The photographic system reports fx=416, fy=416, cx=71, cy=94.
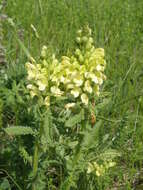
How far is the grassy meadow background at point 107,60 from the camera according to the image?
87.1 inches

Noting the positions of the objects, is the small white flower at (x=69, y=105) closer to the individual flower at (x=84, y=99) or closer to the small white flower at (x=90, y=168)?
the individual flower at (x=84, y=99)

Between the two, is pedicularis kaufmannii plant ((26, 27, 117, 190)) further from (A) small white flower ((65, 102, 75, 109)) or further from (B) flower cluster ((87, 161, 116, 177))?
(B) flower cluster ((87, 161, 116, 177))

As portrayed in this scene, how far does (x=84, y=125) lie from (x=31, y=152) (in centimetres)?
46

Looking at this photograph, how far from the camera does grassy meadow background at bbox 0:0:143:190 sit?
7.26 feet

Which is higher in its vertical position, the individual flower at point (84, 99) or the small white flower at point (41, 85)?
the small white flower at point (41, 85)

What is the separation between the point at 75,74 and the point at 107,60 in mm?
1441

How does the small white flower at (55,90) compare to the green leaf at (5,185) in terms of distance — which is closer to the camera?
the small white flower at (55,90)

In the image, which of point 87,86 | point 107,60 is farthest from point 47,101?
point 107,60

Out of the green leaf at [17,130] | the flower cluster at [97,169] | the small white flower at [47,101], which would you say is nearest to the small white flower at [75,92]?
the small white flower at [47,101]

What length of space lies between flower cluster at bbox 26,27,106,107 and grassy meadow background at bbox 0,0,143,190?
0.11 meters

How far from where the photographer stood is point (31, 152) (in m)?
2.14

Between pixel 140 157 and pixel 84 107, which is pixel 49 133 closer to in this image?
pixel 84 107

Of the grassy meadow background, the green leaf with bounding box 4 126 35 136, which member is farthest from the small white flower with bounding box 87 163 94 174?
the green leaf with bounding box 4 126 35 136

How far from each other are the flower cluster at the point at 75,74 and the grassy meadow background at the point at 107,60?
4.3 inches
